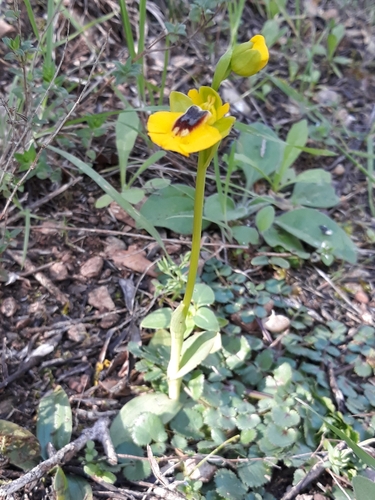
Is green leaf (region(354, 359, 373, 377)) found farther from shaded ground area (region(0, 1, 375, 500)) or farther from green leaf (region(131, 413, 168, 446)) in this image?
green leaf (region(131, 413, 168, 446))

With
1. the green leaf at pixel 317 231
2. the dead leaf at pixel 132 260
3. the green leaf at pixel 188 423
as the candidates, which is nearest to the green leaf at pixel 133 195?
the dead leaf at pixel 132 260

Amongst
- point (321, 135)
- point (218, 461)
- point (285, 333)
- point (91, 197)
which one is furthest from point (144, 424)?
point (321, 135)

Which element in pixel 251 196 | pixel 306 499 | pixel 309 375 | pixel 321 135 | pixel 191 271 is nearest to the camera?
pixel 191 271

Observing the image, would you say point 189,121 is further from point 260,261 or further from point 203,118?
point 260,261

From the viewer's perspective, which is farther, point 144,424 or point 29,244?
point 29,244

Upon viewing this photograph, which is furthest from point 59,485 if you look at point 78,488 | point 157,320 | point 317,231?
point 317,231

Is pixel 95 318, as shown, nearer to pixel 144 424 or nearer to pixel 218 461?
pixel 144 424
